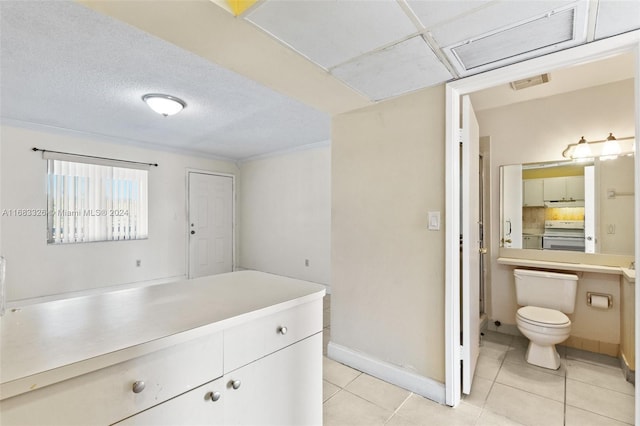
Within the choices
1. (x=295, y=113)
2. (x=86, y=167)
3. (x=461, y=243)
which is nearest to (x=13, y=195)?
(x=86, y=167)

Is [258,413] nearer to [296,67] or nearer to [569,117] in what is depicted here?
[296,67]

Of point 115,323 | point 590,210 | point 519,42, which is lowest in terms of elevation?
point 115,323

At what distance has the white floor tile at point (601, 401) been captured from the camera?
Answer: 171cm

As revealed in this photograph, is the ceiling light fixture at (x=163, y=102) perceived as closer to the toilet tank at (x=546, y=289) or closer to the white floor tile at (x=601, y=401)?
the toilet tank at (x=546, y=289)

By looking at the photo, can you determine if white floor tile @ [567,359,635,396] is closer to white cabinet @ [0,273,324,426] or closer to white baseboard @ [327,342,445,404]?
white baseboard @ [327,342,445,404]

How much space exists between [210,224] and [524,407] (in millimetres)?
5172

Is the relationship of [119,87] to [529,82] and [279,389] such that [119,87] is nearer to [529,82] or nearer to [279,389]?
[279,389]

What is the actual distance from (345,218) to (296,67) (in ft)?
3.95

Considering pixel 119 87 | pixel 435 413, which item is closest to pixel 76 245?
pixel 119 87

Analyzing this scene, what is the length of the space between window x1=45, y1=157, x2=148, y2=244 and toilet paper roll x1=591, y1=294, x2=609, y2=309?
18.6 ft

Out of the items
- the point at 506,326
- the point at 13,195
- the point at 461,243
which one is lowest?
the point at 506,326

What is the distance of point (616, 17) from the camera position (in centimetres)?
126

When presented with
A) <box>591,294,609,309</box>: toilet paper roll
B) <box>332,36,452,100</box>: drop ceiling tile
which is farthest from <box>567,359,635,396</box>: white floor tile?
<box>332,36,452,100</box>: drop ceiling tile

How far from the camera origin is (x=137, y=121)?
3541 millimetres
